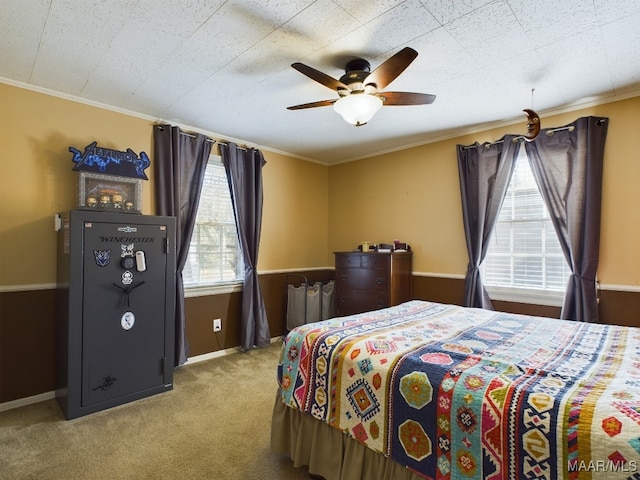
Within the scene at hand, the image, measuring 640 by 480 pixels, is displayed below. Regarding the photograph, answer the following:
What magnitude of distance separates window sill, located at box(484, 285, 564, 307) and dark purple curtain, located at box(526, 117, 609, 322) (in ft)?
0.52

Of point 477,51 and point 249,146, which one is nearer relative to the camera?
point 477,51

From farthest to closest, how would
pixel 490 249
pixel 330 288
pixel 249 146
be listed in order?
1. pixel 330 288
2. pixel 249 146
3. pixel 490 249

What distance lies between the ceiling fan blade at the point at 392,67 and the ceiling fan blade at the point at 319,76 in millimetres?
182

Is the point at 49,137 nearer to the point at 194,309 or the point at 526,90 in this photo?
the point at 194,309

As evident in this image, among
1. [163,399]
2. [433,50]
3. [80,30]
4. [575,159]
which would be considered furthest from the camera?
[575,159]

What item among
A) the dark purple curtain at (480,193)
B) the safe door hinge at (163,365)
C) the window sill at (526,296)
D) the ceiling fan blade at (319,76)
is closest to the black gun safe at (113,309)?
the safe door hinge at (163,365)

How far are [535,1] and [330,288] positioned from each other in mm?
3445

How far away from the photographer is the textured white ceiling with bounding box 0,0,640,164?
1.81 meters

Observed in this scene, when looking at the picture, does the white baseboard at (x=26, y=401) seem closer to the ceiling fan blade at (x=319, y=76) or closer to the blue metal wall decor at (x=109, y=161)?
the blue metal wall decor at (x=109, y=161)

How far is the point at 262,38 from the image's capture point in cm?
205

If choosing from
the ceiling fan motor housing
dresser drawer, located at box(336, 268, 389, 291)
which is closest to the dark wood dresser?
dresser drawer, located at box(336, 268, 389, 291)

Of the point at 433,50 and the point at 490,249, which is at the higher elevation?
the point at 433,50

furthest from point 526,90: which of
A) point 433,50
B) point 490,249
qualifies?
point 490,249

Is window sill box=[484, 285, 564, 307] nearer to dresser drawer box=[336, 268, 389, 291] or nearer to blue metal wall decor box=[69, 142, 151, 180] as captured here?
dresser drawer box=[336, 268, 389, 291]
